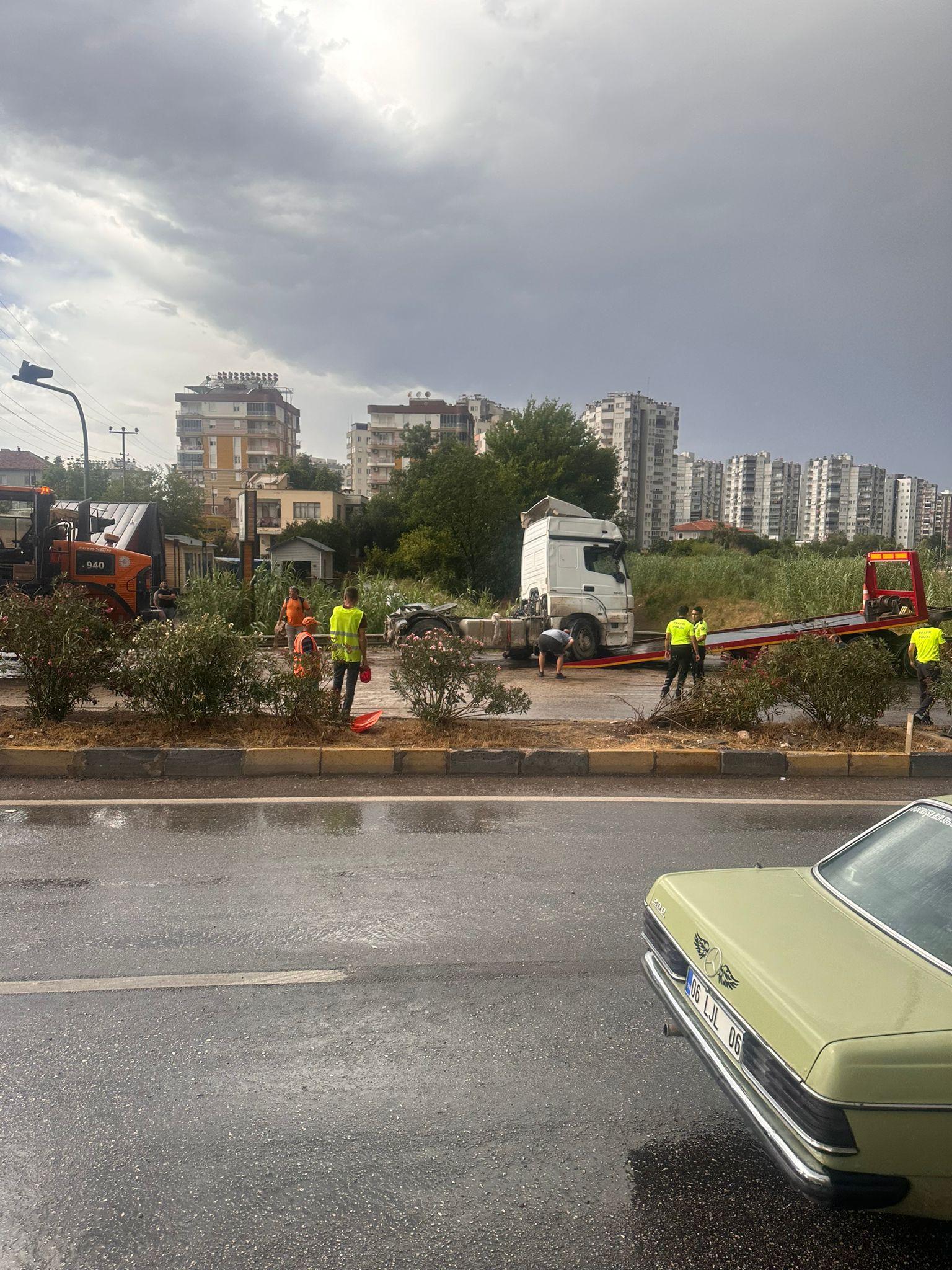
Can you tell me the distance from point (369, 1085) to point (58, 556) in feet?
52.9

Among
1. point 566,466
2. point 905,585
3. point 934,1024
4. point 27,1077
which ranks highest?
point 566,466

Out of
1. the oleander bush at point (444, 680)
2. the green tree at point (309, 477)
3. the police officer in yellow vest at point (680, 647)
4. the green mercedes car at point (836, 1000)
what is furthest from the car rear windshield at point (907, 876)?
the green tree at point (309, 477)

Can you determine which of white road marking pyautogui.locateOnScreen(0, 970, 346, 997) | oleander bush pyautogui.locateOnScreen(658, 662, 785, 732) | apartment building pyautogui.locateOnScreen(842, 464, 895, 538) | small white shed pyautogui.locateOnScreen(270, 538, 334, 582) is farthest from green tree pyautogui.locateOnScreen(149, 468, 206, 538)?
apartment building pyautogui.locateOnScreen(842, 464, 895, 538)

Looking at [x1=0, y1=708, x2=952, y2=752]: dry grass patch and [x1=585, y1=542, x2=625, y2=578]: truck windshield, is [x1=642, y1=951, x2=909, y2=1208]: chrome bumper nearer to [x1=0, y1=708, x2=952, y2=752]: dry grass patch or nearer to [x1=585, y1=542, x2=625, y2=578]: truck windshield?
[x1=0, y1=708, x2=952, y2=752]: dry grass patch

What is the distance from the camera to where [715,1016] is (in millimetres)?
2730

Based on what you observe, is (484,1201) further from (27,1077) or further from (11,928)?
(11,928)

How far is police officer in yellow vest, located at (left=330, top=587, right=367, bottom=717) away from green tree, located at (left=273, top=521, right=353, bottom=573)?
144 ft

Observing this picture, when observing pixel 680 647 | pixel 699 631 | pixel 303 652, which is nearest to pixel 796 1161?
pixel 303 652

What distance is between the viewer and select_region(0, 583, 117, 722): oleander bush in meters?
8.40

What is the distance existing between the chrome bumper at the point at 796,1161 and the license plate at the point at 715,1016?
46 millimetres

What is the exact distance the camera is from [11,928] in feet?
14.5

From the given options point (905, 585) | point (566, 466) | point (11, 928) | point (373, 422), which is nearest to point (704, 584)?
point (905, 585)

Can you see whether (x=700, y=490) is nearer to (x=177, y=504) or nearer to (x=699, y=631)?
(x=177, y=504)

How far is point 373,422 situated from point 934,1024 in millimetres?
108970
